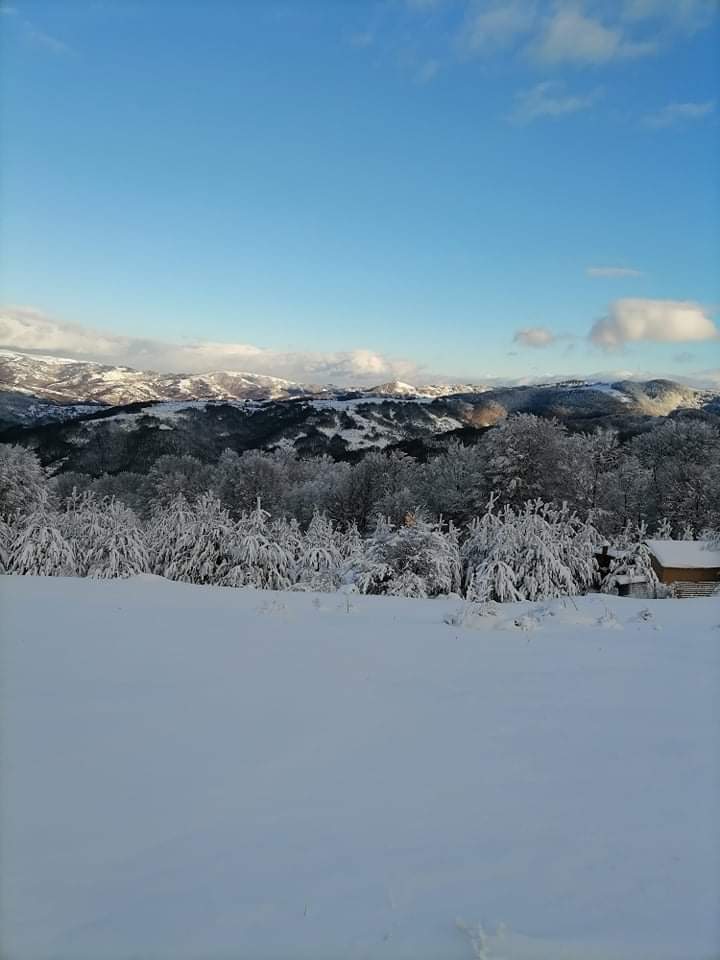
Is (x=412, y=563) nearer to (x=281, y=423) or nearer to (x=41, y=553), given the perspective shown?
(x=41, y=553)

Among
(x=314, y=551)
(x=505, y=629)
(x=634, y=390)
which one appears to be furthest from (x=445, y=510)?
(x=634, y=390)

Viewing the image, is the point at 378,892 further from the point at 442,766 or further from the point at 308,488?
the point at 308,488

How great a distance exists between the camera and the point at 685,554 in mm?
24438

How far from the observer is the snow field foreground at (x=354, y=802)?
85.0 inches

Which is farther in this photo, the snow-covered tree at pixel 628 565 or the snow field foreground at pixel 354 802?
the snow-covered tree at pixel 628 565

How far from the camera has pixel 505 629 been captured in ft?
23.4

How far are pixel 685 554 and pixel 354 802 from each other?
25.6 metres

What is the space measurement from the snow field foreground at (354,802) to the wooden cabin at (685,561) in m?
20.6

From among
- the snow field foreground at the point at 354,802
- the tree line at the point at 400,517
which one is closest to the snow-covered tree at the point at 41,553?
the tree line at the point at 400,517

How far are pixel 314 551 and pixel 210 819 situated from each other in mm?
14141

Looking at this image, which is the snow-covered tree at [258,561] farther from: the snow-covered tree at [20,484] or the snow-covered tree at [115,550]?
the snow-covered tree at [20,484]

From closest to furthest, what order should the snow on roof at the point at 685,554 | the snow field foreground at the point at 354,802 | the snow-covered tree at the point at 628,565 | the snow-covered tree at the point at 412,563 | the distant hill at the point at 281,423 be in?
the snow field foreground at the point at 354,802, the snow-covered tree at the point at 412,563, the snow-covered tree at the point at 628,565, the snow on roof at the point at 685,554, the distant hill at the point at 281,423

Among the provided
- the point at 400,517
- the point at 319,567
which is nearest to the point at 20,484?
the point at 319,567

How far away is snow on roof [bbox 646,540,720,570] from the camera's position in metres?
23.7
